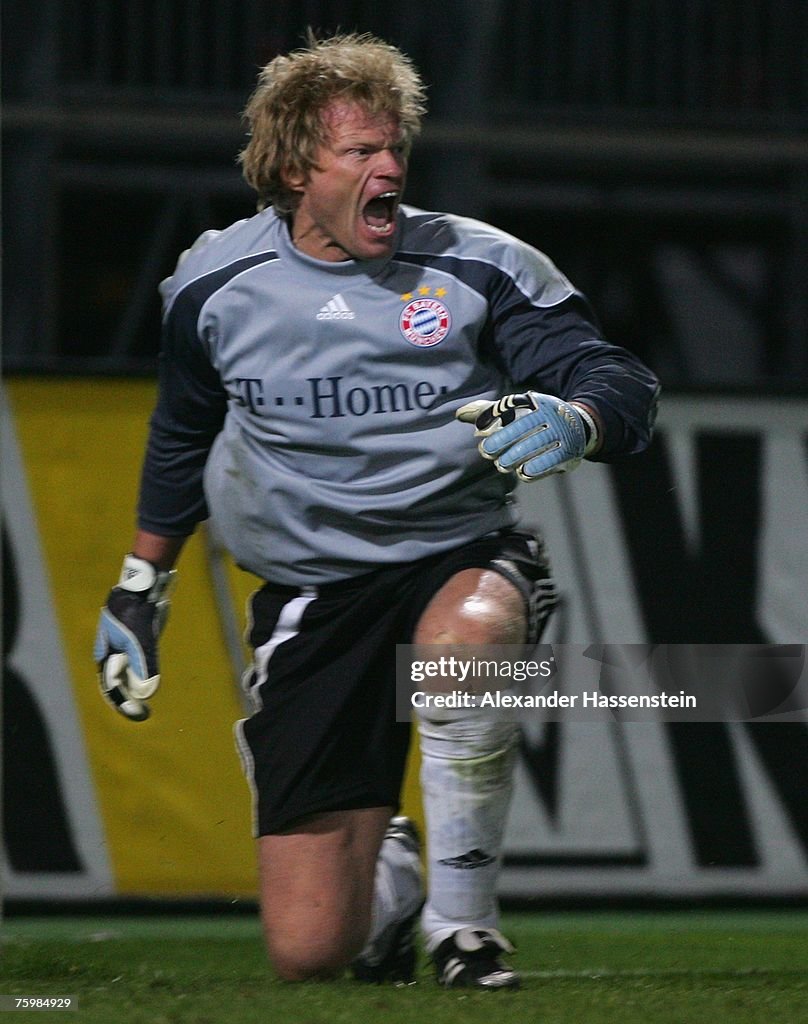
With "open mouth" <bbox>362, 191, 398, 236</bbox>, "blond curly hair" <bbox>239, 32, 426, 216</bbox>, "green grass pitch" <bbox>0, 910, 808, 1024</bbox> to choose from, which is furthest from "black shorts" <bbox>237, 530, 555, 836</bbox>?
"blond curly hair" <bbox>239, 32, 426, 216</bbox>

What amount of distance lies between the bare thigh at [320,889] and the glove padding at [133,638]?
1.31 feet

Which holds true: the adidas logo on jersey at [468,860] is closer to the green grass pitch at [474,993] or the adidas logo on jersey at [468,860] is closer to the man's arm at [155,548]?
the green grass pitch at [474,993]

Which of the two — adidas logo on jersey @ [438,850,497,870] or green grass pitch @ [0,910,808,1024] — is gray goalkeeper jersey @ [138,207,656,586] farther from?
green grass pitch @ [0,910,808,1024]

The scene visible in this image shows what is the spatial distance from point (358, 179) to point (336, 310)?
0.80 ft

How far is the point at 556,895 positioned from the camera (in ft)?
18.4

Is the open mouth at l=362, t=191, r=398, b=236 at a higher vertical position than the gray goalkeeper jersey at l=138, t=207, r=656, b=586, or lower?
higher

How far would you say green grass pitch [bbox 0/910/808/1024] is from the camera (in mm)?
3094

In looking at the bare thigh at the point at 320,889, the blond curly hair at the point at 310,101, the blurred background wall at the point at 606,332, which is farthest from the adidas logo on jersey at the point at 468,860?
the blurred background wall at the point at 606,332

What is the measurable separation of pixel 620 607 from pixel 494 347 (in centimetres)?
215

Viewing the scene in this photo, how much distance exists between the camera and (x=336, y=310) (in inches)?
143

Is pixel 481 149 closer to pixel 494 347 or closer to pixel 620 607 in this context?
pixel 620 607

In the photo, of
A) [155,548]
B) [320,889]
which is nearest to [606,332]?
[155,548]

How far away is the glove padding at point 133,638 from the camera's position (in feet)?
12.9

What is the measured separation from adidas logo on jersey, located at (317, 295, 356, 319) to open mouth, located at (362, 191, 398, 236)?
0.15m
